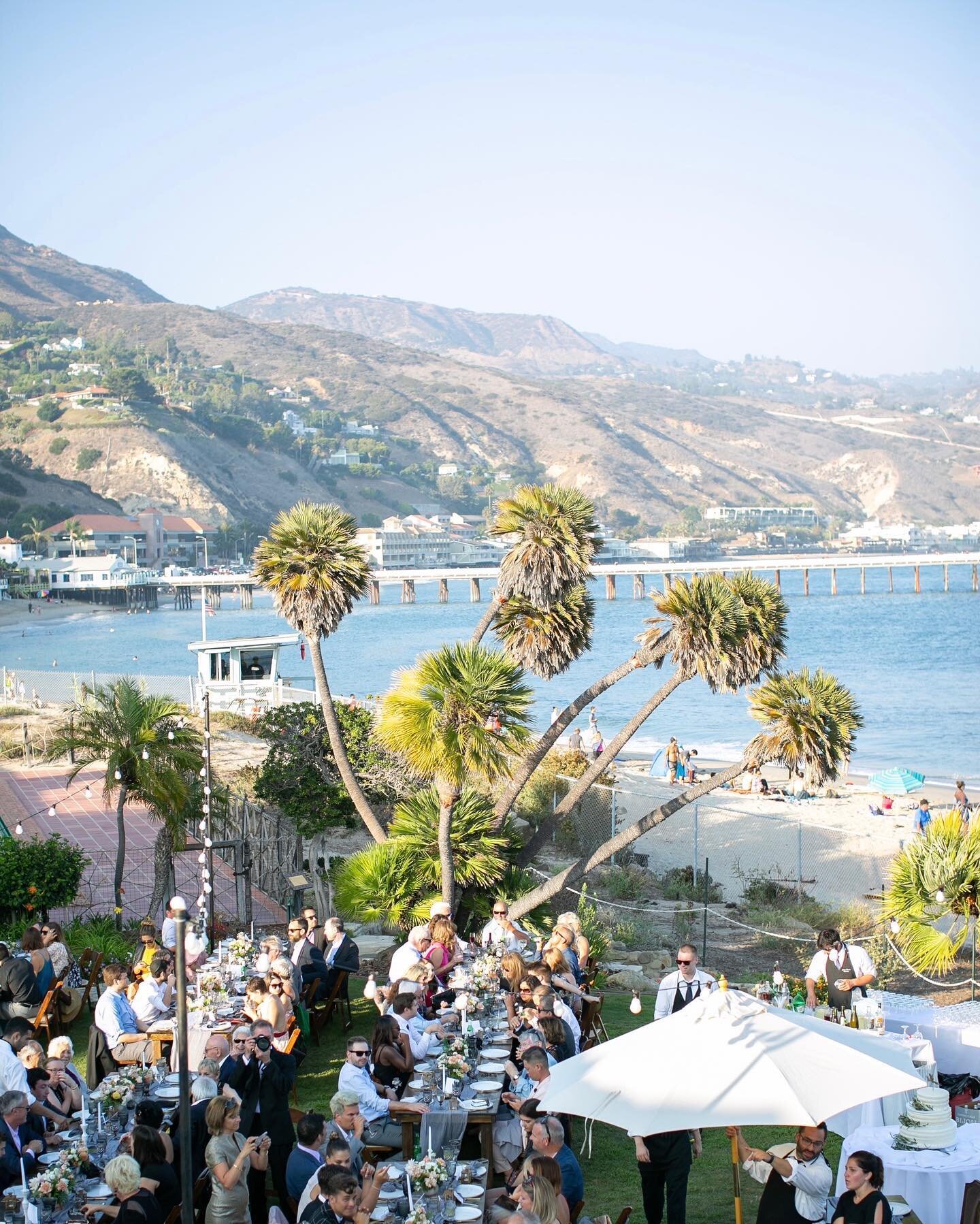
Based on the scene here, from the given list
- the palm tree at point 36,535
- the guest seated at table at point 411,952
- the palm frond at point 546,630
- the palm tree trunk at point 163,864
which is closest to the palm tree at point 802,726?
the palm frond at point 546,630

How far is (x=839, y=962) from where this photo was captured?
899cm

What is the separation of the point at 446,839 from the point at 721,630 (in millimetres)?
3224

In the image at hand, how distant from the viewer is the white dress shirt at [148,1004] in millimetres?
9078

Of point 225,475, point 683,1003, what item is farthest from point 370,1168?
point 225,475

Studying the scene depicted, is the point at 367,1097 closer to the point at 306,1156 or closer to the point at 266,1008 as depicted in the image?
the point at 306,1156

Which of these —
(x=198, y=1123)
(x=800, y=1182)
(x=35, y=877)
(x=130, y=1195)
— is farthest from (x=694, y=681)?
(x=130, y=1195)

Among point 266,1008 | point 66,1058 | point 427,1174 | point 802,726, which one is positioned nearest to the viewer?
point 427,1174

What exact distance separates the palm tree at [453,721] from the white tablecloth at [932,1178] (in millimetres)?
5931

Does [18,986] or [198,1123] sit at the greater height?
[198,1123]

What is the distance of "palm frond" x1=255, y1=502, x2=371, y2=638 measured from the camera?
13.0 metres

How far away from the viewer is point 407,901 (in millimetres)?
12938

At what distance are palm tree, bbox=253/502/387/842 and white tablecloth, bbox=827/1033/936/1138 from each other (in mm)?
6260

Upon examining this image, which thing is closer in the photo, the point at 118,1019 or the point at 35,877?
the point at 118,1019

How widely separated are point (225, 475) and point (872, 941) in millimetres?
176806
